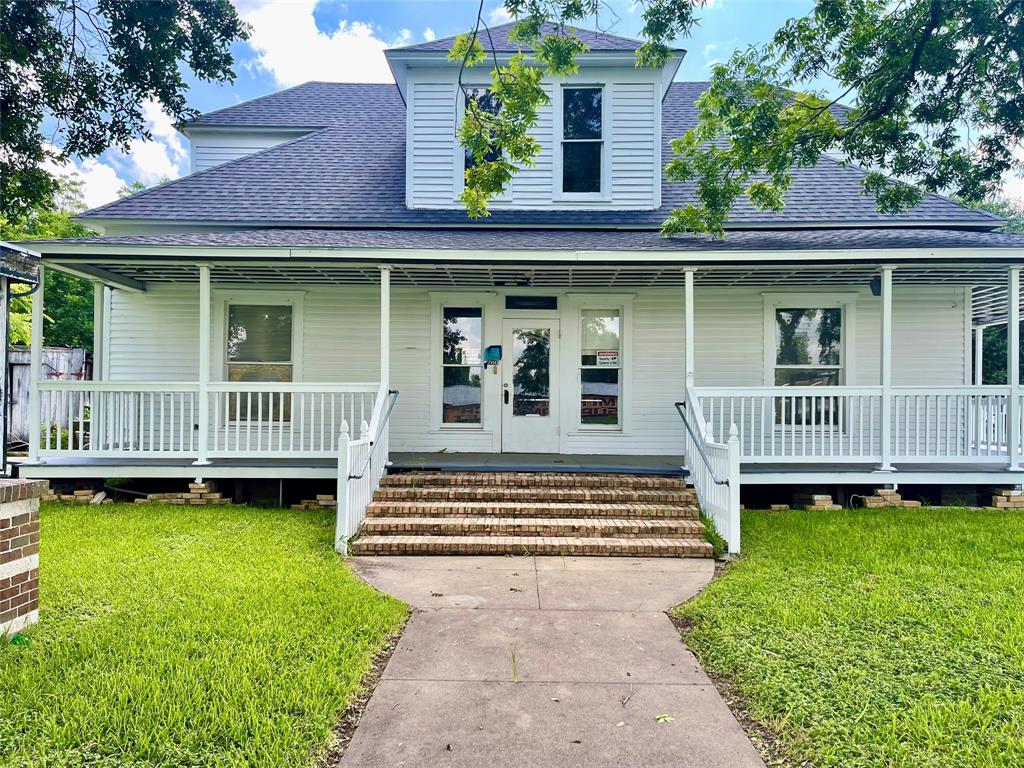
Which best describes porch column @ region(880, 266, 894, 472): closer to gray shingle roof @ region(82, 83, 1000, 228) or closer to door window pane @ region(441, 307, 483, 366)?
gray shingle roof @ region(82, 83, 1000, 228)

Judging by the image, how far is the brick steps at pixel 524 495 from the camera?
6.69 m

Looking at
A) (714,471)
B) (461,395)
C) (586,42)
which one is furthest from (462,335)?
(586,42)

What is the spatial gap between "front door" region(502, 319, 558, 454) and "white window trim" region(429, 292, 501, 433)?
0.86 feet

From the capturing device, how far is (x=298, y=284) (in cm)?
895

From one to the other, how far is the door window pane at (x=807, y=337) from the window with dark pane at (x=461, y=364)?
4.61m

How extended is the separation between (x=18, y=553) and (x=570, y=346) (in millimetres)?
6837

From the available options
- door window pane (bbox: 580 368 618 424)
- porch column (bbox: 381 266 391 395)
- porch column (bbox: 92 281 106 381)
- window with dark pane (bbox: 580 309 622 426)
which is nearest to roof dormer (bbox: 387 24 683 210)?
window with dark pane (bbox: 580 309 622 426)

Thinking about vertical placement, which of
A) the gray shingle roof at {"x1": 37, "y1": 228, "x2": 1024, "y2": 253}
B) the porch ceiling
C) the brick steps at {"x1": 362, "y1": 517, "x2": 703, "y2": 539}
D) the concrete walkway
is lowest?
the concrete walkway

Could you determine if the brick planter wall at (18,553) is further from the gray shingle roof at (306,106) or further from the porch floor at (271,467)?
the gray shingle roof at (306,106)

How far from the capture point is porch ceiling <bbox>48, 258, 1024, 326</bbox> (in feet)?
24.5

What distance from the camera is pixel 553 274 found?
8570mm

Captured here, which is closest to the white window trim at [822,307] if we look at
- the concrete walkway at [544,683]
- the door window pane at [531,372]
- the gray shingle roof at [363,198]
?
the gray shingle roof at [363,198]

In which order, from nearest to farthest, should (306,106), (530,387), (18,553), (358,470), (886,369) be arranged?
(18,553) → (358,470) → (886,369) → (530,387) → (306,106)

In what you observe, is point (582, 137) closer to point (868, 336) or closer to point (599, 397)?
point (599, 397)
